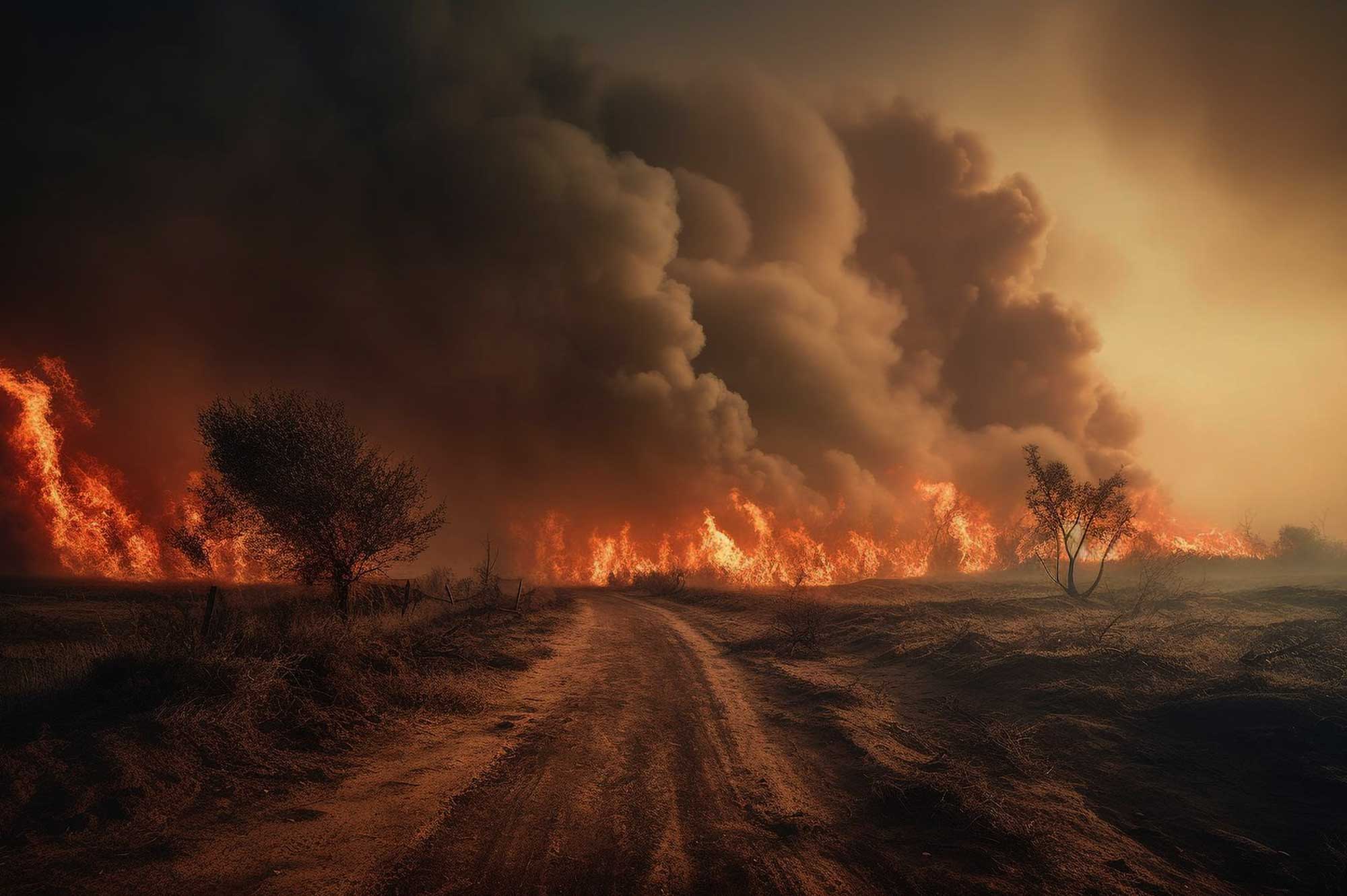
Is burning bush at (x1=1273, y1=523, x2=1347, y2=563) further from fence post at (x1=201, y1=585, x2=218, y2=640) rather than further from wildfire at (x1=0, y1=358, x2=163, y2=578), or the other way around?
wildfire at (x1=0, y1=358, x2=163, y2=578)

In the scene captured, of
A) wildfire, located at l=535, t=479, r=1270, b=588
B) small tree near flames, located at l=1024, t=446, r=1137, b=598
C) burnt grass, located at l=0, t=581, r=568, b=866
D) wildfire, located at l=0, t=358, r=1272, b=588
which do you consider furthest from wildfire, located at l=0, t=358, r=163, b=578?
small tree near flames, located at l=1024, t=446, r=1137, b=598

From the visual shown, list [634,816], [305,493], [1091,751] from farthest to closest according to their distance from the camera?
[305,493], [1091,751], [634,816]

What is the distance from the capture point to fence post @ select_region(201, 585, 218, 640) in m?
8.82

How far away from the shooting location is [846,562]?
56625 millimetres

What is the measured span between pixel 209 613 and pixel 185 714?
3.42m

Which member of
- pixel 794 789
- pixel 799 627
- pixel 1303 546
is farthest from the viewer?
pixel 1303 546

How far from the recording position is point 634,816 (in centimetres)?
638

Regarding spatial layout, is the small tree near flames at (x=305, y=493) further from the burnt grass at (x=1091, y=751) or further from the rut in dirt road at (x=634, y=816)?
the burnt grass at (x=1091, y=751)

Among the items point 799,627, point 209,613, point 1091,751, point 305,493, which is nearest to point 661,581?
point 799,627

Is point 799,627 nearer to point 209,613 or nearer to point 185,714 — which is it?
point 209,613

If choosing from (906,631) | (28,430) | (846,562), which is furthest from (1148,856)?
(28,430)

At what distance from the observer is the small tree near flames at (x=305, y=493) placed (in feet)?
53.1

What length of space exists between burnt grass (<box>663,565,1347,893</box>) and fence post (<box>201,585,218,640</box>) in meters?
10.7

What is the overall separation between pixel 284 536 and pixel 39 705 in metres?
10.5
